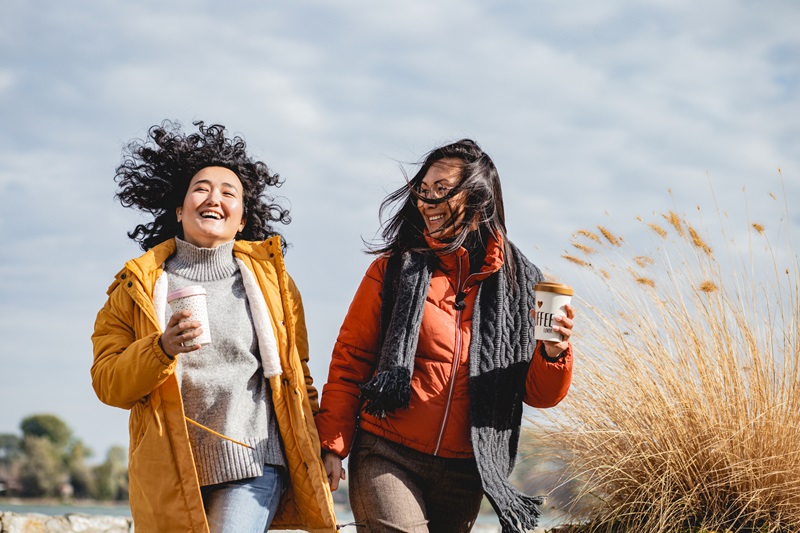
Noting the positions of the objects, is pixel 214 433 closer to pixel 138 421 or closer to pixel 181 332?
pixel 138 421

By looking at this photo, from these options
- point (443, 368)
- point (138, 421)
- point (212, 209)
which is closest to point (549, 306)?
point (443, 368)

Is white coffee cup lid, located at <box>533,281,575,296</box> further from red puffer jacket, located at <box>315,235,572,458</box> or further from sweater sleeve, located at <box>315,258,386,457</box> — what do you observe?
sweater sleeve, located at <box>315,258,386,457</box>

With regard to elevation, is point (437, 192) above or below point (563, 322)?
above

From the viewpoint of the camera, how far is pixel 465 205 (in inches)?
133

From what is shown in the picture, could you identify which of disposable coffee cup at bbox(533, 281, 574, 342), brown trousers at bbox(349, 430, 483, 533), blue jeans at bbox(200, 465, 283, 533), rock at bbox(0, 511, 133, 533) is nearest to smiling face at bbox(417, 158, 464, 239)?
disposable coffee cup at bbox(533, 281, 574, 342)

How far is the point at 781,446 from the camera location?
160 inches

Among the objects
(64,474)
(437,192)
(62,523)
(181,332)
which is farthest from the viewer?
(64,474)

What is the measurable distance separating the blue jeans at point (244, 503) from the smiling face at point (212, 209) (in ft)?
2.98

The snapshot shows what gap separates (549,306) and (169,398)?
1.38 metres

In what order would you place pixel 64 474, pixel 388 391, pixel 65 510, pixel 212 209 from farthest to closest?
1. pixel 64 474
2. pixel 65 510
3. pixel 212 209
4. pixel 388 391

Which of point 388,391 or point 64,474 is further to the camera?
point 64,474

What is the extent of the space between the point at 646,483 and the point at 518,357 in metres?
1.19

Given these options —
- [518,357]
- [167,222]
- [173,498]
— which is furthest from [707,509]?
[167,222]

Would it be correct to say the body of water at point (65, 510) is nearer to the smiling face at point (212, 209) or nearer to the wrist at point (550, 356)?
the smiling face at point (212, 209)
